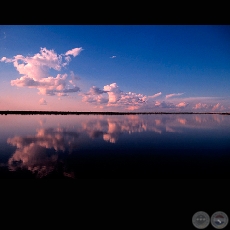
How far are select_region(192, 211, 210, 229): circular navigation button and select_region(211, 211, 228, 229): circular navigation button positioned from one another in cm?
5

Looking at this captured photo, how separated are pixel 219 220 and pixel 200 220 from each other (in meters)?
0.16

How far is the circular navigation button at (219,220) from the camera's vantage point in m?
1.59

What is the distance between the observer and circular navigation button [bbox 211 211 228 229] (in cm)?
159

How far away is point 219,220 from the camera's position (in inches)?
62.7

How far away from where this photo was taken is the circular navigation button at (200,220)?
5.18 ft

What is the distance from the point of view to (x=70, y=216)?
1.63 metres

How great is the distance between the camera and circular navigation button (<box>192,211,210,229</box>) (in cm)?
158

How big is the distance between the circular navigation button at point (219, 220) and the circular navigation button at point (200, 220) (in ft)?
0.17
